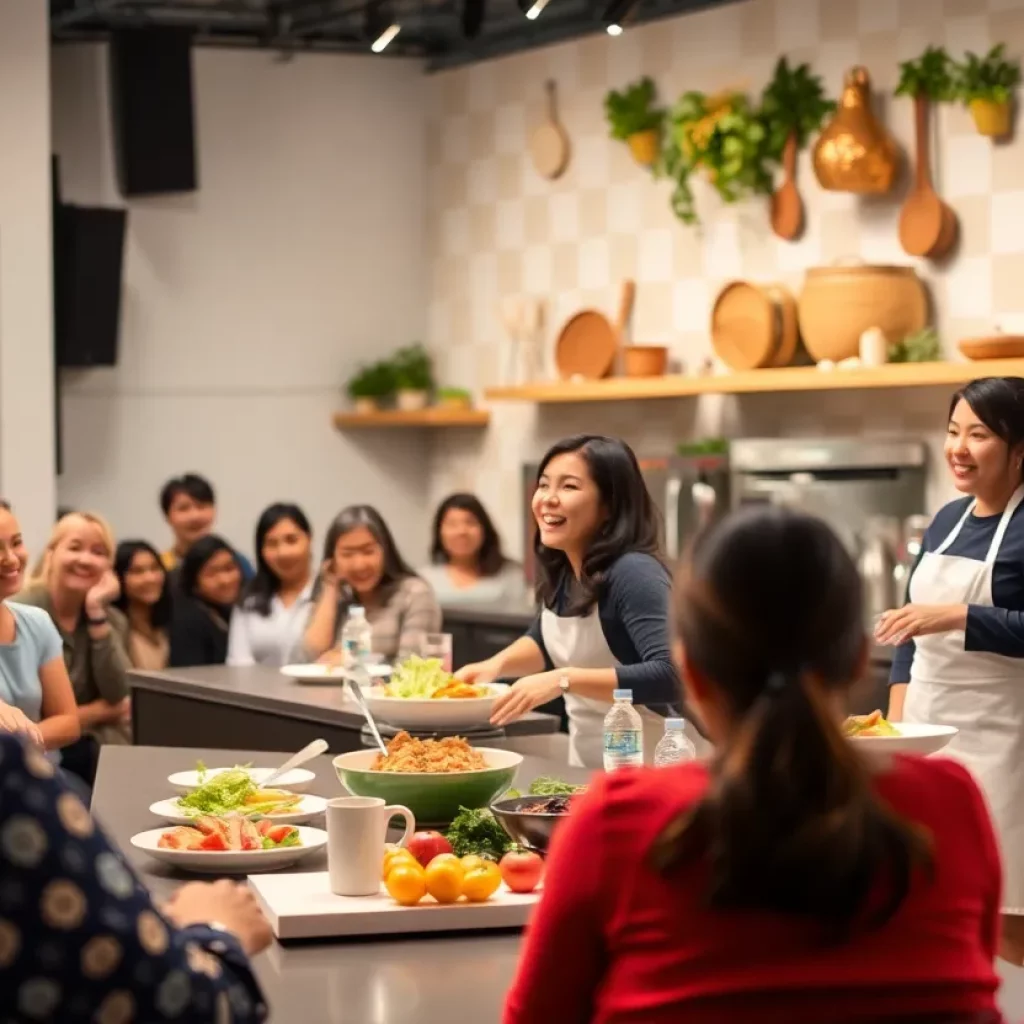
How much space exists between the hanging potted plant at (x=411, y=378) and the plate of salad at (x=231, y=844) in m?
5.51

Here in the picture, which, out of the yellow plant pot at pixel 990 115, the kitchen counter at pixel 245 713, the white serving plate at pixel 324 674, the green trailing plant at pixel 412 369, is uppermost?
the yellow plant pot at pixel 990 115

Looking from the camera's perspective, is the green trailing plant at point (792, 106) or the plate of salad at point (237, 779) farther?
the green trailing plant at point (792, 106)

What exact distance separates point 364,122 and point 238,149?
2.04 ft

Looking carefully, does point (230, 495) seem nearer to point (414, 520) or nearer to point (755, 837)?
point (414, 520)

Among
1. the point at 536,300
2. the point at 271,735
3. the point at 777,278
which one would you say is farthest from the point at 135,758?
the point at 536,300

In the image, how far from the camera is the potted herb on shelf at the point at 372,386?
8.24 meters

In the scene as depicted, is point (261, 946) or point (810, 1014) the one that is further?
point (261, 946)

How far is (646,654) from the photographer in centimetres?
369

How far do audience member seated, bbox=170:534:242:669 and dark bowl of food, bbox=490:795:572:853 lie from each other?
3.56 metres

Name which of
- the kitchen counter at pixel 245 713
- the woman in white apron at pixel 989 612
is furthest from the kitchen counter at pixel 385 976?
the woman in white apron at pixel 989 612

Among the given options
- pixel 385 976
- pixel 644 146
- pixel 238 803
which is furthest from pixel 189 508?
pixel 385 976

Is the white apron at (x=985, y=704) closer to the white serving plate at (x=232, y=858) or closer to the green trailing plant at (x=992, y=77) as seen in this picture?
→ the white serving plate at (x=232, y=858)

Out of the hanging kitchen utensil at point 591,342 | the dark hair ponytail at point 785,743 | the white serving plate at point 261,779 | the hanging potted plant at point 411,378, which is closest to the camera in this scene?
the dark hair ponytail at point 785,743

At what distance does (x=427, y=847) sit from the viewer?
2.44m
